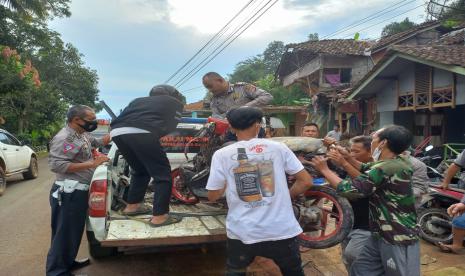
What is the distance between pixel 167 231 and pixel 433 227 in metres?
3.77

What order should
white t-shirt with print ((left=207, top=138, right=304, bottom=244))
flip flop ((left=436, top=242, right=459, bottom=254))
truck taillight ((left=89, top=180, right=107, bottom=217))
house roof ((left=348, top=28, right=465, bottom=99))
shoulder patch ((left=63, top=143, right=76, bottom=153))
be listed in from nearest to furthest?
white t-shirt with print ((left=207, top=138, right=304, bottom=244)) < truck taillight ((left=89, top=180, right=107, bottom=217)) < shoulder patch ((left=63, top=143, right=76, bottom=153)) < flip flop ((left=436, top=242, right=459, bottom=254)) < house roof ((left=348, top=28, right=465, bottom=99))

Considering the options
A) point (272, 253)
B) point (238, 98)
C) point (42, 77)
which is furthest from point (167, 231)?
point (42, 77)

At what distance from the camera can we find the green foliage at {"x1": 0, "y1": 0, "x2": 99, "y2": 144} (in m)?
15.1

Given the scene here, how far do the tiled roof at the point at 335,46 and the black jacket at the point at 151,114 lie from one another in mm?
17724

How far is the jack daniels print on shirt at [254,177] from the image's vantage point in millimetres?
2322

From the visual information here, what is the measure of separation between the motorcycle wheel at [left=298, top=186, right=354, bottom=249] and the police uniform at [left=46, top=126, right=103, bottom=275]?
208cm

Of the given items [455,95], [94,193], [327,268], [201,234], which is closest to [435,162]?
[455,95]

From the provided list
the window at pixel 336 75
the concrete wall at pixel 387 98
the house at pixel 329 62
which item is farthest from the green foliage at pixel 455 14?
the concrete wall at pixel 387 98

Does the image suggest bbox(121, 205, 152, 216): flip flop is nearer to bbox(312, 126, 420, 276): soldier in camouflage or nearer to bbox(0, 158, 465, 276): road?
bbox(0, 158, 465, 276): road

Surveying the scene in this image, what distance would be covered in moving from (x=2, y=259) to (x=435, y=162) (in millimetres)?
7749

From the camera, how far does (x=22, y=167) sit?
1054cm

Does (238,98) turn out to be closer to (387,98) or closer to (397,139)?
(397,139)

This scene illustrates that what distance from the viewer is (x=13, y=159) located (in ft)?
32.2

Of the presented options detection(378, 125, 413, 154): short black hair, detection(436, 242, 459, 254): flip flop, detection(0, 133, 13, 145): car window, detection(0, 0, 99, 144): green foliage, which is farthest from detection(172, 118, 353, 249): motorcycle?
detection(0, 0, 99, 144): green foliage
